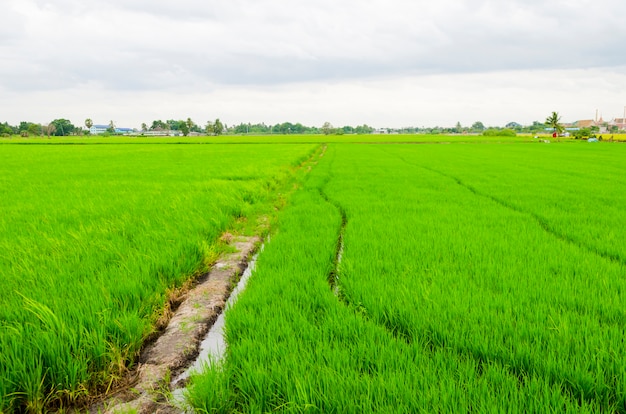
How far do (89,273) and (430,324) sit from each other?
2.54m

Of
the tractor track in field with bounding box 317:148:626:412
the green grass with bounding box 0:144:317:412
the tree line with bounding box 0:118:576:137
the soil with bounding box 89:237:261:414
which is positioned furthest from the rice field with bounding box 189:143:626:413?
the tree line with bounding box 0:118:576:137

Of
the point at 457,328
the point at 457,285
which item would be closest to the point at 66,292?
the point at 457,328

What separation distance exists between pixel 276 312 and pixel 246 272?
4.13 feet

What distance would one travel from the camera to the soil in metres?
1.57

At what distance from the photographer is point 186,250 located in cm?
348

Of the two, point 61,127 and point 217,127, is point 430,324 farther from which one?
point 61,127

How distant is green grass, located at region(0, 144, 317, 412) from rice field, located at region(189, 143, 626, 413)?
61cm

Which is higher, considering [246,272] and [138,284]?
[138,284]

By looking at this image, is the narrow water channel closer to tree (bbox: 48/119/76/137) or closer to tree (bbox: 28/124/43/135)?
tree (bbox: 28/124/43/135)

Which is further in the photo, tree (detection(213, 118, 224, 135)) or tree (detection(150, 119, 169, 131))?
tree (detection(150, 119, 169, 131))

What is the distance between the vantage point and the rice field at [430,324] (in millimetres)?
1461

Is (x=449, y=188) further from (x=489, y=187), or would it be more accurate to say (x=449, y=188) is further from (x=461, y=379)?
(x=461, y=379)

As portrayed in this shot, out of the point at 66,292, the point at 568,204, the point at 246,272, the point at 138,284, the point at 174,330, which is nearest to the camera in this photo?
the point at 174,330

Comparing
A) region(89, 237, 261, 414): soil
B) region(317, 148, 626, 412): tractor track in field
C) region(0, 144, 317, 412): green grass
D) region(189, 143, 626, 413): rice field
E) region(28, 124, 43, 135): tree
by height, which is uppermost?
region(28, 124, 43, 135): tree
